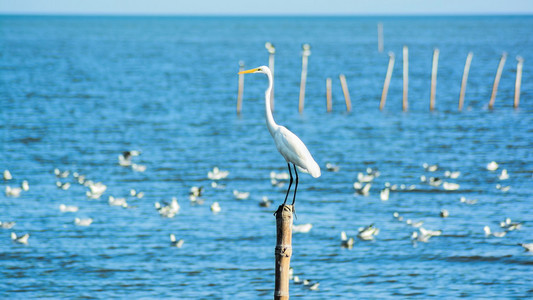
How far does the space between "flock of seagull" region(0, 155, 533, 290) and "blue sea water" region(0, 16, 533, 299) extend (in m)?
0.20

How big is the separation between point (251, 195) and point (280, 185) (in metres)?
1.76

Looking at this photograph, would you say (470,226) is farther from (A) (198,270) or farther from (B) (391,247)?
(A) (198,270)

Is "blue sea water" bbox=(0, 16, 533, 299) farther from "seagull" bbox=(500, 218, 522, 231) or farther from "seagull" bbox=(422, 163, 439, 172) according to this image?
"seagull" bbox=(422, 163, 439, 172)

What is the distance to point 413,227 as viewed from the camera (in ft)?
69.1

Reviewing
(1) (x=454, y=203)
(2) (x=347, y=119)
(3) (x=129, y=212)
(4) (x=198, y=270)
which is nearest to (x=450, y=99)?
(2) (x=347, y=119)

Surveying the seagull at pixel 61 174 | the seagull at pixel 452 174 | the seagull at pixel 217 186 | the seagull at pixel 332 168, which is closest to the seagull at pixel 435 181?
the seagull at pixel 452 174

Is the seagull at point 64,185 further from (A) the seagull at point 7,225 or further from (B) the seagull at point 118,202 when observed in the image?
(A) the seagull at point 7,225

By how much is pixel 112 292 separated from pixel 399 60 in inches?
3126

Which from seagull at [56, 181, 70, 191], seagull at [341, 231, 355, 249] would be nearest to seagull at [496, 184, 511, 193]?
seagull at [341, 231, 355, 249]

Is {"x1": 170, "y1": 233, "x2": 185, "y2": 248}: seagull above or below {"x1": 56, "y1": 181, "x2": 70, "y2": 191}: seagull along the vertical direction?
below

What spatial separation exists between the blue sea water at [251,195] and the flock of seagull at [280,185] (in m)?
0.20

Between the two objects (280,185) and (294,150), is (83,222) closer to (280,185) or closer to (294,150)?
(280,185)

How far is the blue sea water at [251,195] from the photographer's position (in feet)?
57.0

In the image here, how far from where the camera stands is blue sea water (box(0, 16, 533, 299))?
57.0 feet
